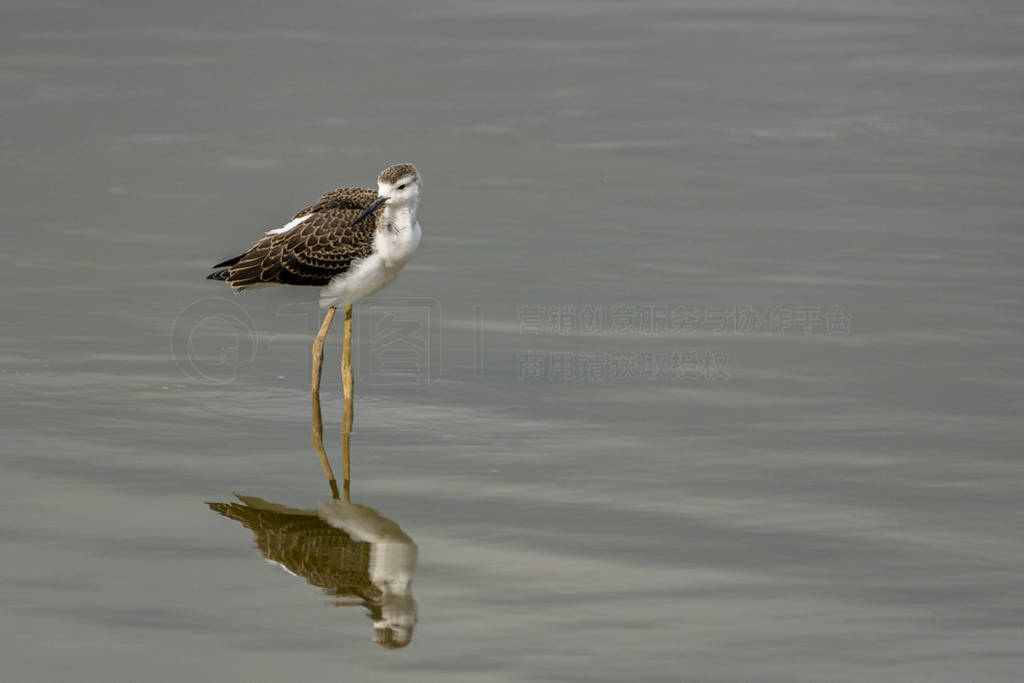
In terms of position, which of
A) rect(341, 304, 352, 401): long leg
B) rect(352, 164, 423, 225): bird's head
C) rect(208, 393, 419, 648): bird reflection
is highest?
rect(352, 164, 423, 225): bird's head

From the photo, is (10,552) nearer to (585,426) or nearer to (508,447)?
(508,447)

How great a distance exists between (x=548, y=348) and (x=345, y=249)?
170 centimetres

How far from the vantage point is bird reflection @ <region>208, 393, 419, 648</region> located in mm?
6488

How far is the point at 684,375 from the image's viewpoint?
377 inches

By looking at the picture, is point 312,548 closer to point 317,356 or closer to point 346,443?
point 346,443

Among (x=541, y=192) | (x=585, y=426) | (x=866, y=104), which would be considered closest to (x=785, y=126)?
(x=866, y=104)

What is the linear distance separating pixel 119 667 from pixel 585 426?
3.48m

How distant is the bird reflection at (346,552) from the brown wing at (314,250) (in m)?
1.59

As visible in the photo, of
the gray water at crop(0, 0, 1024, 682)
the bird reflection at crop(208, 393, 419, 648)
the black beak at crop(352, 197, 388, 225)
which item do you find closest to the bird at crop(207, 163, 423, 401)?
the black beak at crop(352, 197, 388, 225)

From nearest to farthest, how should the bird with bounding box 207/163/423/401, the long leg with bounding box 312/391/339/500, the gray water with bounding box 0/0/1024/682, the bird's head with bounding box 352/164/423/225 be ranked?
1. the gray water with bounding box 0/0/1024/682
2. the long leg with bounding box 312/391/339/500
3. the bird's head with bounding box 352/164/423/225
4. the bird with bounding box 207/163/423/401

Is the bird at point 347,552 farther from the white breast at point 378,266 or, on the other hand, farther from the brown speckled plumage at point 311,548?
the white breast at point 378,266

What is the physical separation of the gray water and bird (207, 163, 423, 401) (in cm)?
55

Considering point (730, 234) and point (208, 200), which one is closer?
point (730, 234)

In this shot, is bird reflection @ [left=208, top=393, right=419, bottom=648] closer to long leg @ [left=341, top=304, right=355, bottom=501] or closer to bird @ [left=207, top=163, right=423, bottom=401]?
long leg @ [left=341, top=304, right=355, bottom=501]
